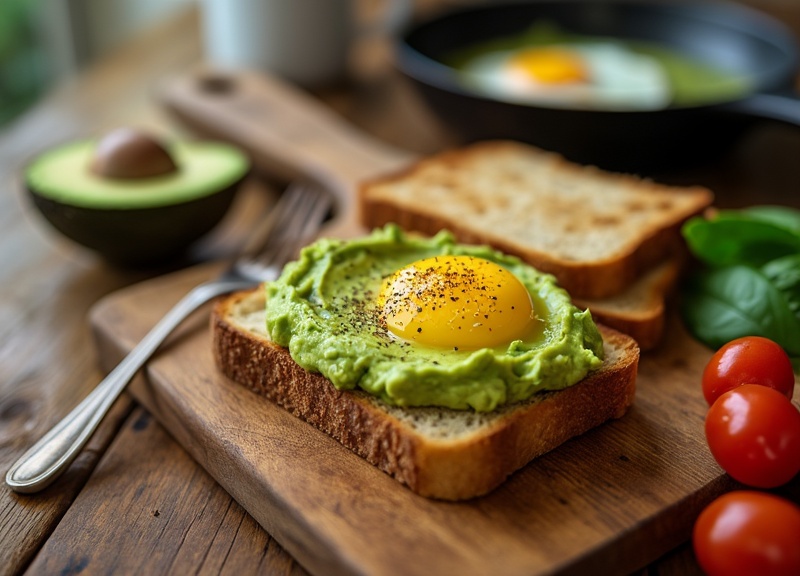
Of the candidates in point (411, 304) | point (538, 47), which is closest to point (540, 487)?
point (411, 304)

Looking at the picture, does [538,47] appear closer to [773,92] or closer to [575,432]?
[773,92]

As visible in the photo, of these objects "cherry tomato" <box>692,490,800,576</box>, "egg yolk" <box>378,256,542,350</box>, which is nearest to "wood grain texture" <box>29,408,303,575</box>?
"egg yolk" <box>378,256,542,350</box>

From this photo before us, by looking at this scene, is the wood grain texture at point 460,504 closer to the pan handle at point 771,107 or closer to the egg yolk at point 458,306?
the egg yolk at point 458,306

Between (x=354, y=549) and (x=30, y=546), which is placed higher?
(x=354, y=549)

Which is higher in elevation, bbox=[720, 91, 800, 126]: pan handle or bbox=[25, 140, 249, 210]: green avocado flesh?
bbox=[720, 91, 800, 126]: pan handle

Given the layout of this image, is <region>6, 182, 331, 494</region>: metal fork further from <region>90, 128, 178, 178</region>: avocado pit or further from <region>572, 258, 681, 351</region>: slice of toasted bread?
<region>572, 258, 681, 351</region>: slice of toasted bread

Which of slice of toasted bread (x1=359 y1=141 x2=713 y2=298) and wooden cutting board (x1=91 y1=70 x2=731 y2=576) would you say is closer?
wooden cutting board (x1=91 y1=70 x2=731 y2=576)

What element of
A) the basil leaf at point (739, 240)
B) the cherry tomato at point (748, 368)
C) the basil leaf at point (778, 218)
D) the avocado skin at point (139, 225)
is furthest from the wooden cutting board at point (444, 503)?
A: the basil leaf at point (778, 218)
